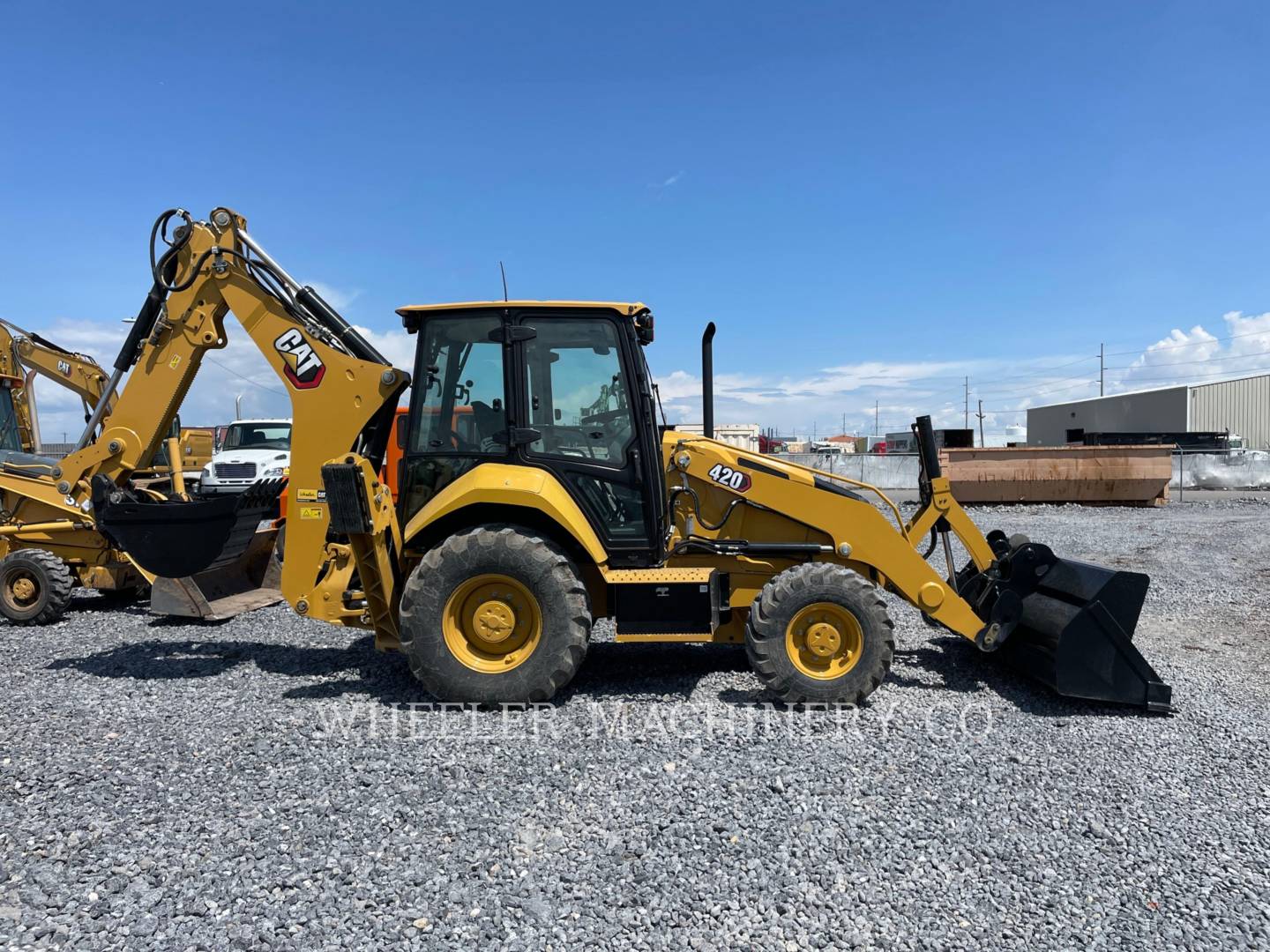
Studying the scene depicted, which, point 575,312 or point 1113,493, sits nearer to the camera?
point 575,312

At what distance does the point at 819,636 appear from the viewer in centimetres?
487

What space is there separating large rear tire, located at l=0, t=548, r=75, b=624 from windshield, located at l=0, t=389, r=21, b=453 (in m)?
3.97

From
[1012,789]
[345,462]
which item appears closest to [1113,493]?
[1012,789]

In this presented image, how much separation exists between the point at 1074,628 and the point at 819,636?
1526 millimetres

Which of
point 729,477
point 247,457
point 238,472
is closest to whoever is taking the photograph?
point 729,477

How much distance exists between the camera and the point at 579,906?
288 cm

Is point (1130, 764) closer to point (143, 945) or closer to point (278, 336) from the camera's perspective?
point (143, 945)

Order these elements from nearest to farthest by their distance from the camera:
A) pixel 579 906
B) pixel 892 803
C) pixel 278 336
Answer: pixel 579 906 < pixel 892 803 < pixel 278 336

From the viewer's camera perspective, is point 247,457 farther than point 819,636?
Yes

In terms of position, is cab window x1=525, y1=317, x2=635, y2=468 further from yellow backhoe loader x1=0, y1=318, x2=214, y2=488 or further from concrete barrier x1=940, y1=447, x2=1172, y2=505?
concrete barrier x1=940, y1=447, x2=1172, y2=505

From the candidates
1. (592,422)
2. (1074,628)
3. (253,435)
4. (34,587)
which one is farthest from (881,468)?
(34,587)

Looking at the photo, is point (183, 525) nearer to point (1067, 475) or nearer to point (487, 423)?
point (487, 423)

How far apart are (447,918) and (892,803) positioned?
6.59 ft

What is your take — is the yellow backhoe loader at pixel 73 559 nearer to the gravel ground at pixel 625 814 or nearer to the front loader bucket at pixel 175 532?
the front loader bucket at pixel 175 532
